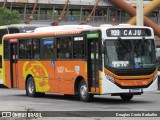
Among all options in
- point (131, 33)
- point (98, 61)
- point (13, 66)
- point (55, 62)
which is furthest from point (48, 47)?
point (131, 33)

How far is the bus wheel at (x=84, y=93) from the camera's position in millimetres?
20695

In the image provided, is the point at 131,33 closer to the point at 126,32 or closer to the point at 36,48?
the point at 126,32

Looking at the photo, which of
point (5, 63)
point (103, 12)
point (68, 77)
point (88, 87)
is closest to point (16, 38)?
point (5, 63)

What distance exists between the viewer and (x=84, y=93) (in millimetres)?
20984

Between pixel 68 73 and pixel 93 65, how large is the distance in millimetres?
1955

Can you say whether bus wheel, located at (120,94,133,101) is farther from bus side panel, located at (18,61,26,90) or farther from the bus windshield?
bus side panel, located at (18,61,26,90)

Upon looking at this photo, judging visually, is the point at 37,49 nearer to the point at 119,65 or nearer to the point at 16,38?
the point at 16,38

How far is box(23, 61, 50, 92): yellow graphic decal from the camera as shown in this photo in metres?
23.9

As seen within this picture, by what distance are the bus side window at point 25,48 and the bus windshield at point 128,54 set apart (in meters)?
6.07

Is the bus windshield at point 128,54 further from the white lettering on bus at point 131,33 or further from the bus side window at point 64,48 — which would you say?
the bus side window at point 64,48

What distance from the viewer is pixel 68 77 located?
22.1 meters

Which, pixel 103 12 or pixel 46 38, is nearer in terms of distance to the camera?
pixel 46 38

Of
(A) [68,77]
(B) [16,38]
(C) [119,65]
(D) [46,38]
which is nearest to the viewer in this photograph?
(C) [119,65]

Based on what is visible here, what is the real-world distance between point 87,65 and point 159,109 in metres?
4.22
